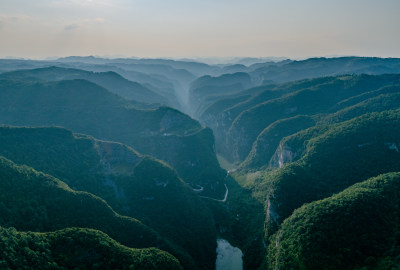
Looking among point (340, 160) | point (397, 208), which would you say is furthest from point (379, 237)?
point (340, 160)

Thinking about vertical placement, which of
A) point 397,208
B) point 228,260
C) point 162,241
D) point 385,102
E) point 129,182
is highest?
point 385,102

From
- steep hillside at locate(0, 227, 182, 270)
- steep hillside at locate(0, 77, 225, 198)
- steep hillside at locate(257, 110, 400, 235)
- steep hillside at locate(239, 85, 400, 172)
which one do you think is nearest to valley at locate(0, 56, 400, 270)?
steep hillside at locate(0, 227, 182, 270)

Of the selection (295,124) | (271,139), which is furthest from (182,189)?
(295,124)

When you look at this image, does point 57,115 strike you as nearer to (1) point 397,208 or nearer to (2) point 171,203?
(2) point 171,203

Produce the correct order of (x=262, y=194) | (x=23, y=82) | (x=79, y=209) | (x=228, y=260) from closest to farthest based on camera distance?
(x=79, y=209) → (x=228, y=260) → (x=262, y=194) → (x=23, y=82)

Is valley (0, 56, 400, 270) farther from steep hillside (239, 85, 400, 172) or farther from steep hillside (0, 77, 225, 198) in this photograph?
steep hillside (239, 85, 400, 172)

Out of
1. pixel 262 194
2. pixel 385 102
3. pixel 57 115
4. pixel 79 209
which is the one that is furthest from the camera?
pixel 57 115

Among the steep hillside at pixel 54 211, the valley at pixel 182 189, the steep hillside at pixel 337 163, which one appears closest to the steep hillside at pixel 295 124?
the valley at pixel 182 189

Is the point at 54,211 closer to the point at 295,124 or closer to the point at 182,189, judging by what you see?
the point at 182,189
